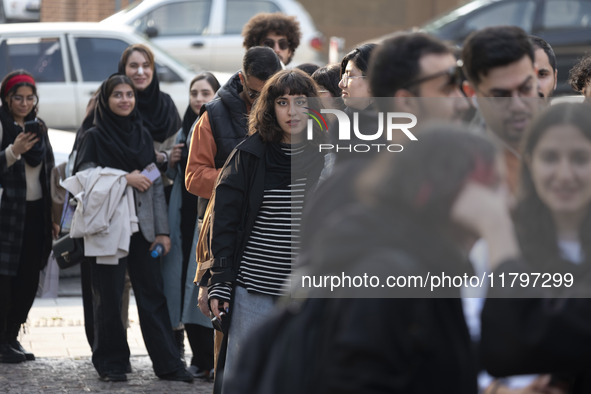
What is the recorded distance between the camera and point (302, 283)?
2.23 metres

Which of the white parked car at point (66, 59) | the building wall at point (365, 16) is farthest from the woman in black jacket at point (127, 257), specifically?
the building wall at point (365, 16)

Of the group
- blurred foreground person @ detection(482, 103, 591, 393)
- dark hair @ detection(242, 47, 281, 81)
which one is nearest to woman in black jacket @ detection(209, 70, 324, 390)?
dark hair @ detection(242, 47, 281, 81)

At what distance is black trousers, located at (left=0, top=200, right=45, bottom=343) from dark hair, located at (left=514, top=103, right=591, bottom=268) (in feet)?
17.2

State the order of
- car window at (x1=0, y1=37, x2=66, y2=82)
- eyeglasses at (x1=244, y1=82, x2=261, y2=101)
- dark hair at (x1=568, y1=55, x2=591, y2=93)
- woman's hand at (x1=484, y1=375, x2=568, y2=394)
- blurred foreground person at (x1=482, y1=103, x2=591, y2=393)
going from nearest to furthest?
blurred foreground person at (x1=482, y1=103, x2=591, y2=393) → woman's hand at (x1=484, y1=375, x2=568, y2=394) → dark hair at (x1=568, y1=55, x2=591, y2=93) → eyeglasses at (x1=244, y1=82, x2=261, y2=101) → car window at (x1=0, y1=37, x2=66, y2=82)

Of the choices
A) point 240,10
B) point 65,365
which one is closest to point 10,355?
point 65,365

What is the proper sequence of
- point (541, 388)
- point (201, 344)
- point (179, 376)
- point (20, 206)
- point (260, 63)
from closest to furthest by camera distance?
point (541, 388), point (260, 63), point (179, 376), point (201, 344), point (20, 206)

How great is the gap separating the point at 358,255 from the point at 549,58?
2800 mm

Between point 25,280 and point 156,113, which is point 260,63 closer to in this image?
point 156,113

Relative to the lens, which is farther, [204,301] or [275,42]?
[275,42]

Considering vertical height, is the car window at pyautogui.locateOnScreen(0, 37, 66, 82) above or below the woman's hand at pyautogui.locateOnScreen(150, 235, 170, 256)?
above

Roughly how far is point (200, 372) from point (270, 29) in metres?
2.29

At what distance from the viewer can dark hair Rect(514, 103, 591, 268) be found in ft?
7.43

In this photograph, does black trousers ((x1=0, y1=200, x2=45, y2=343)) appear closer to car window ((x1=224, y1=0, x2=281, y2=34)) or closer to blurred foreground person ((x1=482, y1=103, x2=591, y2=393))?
blurred foreground person ((x1=482, y1=103, x2=591, y2=393))

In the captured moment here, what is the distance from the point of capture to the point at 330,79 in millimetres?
5543
